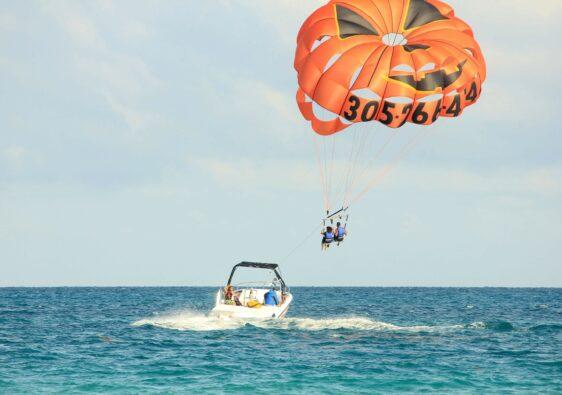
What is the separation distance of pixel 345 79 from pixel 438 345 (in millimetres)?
12411

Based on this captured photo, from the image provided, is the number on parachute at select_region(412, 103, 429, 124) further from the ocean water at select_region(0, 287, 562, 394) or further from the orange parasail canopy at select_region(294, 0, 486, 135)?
the ocean water at select_region(0, 287, 562, 394)

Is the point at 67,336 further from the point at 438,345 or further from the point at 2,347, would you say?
the point at 438,345

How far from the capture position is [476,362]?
2809cm

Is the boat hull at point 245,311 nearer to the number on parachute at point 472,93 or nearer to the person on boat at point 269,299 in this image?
the person on boat at point 269,299

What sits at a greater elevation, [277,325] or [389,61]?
[389,61]

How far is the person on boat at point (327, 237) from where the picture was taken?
29.8 m

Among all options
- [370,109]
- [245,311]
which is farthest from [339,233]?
[245,311]

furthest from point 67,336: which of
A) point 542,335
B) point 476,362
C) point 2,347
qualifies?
point 542,335

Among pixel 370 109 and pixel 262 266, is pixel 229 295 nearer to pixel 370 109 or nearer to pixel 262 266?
pixel 262 266

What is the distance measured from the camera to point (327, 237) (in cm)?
2981

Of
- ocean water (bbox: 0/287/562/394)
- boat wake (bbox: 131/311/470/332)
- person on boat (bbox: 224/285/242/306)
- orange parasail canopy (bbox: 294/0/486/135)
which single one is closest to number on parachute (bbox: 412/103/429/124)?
orange parasail canopy (bbox: 294/0/486/135)

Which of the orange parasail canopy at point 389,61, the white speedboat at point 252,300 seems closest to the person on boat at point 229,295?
the white speedboat at point 252,300

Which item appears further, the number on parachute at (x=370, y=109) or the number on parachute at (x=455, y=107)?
the number on parachute at (x=455, y=107)

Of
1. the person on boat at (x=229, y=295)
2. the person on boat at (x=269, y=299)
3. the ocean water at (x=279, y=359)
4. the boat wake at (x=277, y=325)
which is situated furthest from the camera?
the person on boat at (x=269, y=299)
